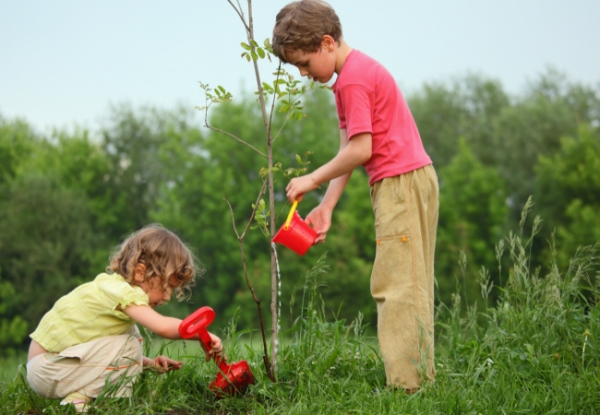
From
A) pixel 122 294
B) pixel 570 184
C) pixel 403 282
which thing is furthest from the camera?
pixel 570 184

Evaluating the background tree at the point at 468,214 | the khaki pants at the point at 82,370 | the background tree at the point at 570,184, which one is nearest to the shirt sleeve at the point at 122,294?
the khaki pants at the point at 82,370

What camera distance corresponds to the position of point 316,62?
2.82m

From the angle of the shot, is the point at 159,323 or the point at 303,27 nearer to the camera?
the point at 159,323

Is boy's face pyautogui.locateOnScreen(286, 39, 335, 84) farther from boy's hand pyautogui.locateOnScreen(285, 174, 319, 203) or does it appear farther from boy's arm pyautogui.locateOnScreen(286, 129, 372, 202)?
boy's hand pyautogui.locateOnScreen(285, 174, 319, 203)

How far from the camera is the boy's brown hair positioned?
2744 millimetres

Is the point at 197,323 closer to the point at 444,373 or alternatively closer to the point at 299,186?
the point at 299,186

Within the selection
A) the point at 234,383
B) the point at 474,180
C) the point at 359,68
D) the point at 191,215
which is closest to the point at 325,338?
the point at 234,383

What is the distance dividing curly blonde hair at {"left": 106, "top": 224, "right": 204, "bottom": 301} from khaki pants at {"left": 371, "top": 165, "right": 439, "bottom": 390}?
0.77 meters

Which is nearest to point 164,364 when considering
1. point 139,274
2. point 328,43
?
point 139,274

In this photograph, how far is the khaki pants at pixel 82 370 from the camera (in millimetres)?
2738

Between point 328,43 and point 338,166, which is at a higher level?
point 328,43

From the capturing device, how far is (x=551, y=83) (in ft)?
106

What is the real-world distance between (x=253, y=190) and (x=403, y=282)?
95.2 feet

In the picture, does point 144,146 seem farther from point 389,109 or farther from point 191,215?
point 389,109
